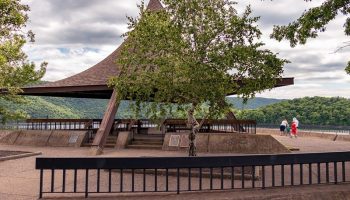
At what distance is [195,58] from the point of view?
1140 centimetres

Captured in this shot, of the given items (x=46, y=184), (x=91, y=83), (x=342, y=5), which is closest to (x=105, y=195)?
(x=46, y=184)

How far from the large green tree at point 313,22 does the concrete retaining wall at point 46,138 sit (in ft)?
43.0

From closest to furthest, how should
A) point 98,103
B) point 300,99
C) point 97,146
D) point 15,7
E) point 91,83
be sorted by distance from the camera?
point 15,7, point 97,146, point 91,83, point 300,99, point 98,103

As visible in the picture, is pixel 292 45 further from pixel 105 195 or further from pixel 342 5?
pixel 105 195

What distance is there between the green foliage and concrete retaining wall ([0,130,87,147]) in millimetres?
9017

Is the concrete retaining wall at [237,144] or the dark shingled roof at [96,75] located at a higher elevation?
the dark shingled roof at [96,75]

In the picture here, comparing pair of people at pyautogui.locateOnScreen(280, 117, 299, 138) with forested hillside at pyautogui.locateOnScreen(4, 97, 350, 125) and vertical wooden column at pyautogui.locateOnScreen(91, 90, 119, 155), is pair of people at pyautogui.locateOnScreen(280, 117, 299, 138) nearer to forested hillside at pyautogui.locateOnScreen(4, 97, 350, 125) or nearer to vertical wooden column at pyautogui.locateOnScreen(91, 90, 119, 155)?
vertical wooden column at pyautogui.locateOnScreen(91, 90, 119, 155)

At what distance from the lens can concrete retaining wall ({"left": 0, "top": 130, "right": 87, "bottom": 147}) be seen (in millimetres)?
19875

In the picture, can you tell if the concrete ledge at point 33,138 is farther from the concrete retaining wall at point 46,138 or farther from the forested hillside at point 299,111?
the forested hillside at point 299,111

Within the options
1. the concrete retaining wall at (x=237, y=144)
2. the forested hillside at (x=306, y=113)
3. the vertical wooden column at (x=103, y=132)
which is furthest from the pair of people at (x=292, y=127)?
the forested hillside at (x=306, y=113)

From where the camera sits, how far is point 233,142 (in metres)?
17.0

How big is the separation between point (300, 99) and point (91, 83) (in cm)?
9070

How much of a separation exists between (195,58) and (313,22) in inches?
155

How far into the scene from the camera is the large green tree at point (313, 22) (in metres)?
10.7
